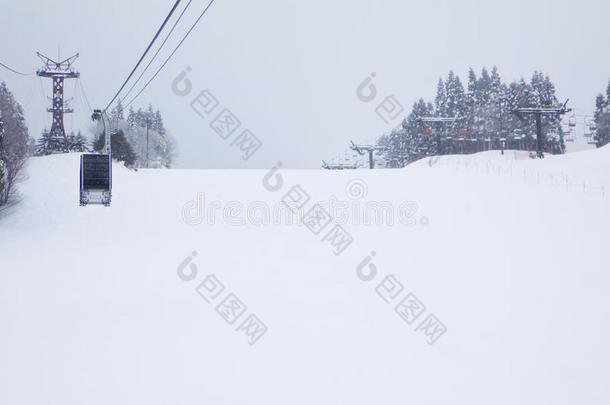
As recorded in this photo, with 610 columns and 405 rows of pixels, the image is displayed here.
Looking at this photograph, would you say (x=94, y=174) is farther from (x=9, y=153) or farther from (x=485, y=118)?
(x=485, y=118)

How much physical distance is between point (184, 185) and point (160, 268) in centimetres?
1552

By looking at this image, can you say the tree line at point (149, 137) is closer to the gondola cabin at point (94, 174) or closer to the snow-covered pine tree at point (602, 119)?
the gondola cabin at point (94, 174)

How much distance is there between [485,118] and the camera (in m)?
72.7

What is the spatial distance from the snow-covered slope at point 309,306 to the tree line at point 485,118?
53255mm

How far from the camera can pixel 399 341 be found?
312 inches

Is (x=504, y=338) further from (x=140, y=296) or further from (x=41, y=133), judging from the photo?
(x=41, y=133)

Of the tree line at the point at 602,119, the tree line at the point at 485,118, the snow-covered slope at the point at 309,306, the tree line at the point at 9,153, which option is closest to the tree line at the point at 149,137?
the tree line at the point at 485,118

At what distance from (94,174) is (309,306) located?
8.26 m

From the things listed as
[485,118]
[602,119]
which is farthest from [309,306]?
[602,119]

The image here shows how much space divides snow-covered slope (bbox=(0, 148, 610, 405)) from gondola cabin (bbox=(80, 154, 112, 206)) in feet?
7.45

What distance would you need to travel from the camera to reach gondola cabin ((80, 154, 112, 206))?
1333 centimetres

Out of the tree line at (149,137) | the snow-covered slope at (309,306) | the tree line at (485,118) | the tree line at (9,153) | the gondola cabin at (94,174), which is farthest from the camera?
the tree line at (149,137)

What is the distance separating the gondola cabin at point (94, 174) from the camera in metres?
13.3

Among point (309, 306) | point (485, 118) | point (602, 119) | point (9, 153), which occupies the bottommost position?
point (602, 119)
